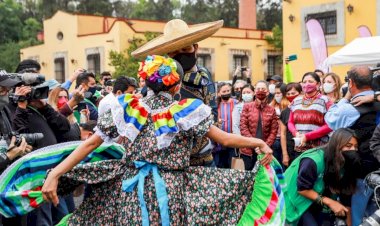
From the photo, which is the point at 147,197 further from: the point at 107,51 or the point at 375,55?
the point at 107,51

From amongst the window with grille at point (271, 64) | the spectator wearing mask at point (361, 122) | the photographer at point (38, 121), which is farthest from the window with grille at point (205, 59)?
the spectator wearing mask at point (361, 122)

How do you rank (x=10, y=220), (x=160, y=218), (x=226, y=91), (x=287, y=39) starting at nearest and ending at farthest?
1. (x=160, y=218)
2. (x=10, y=220)
3. (x=226, y=91)
4. (x=287, y=39)

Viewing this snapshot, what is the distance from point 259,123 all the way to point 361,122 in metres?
2.93

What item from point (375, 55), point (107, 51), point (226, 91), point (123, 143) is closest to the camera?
point (123, 143)

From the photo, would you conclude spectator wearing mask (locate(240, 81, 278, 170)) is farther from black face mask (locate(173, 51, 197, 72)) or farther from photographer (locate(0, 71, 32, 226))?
photographer (locate(0, 71, 32, 226))

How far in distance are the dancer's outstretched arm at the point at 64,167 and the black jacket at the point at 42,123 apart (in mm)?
1571

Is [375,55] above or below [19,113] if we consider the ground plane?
above

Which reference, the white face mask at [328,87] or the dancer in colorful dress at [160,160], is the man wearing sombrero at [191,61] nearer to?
the dancer in colorful dress at [160,160]

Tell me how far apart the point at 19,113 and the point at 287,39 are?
1680cm

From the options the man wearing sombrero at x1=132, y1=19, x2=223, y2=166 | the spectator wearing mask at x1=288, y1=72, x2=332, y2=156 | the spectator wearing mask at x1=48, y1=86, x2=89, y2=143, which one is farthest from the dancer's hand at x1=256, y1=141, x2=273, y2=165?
the spectator wearing mask at x1=288, y1=72, x2=332, y2=156

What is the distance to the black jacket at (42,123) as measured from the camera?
5309 mm

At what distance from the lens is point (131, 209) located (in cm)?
380

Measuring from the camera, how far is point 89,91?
8.19 metres

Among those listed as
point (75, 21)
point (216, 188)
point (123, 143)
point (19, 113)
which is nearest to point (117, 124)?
point (123, 143)
